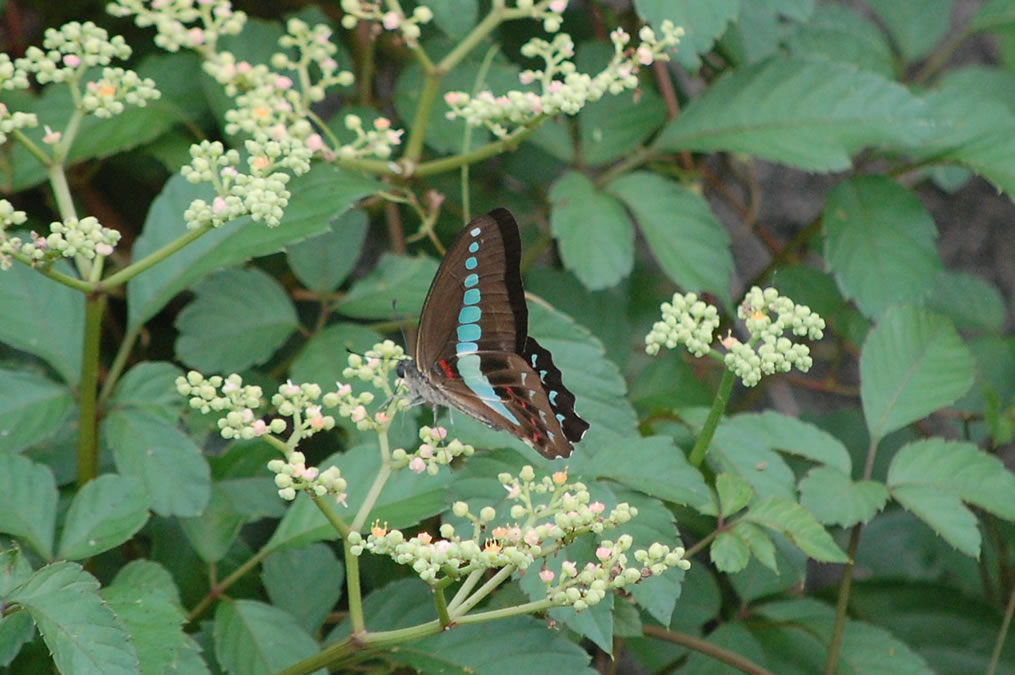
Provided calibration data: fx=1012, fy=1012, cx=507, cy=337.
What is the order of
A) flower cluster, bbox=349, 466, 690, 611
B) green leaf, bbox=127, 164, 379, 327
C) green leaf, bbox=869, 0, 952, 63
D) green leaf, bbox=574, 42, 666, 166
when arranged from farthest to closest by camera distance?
green leaf, bbox=869, 0, 952, 63
green leaf, bbox=574, 42, 666, 166
green leaf, bbox=127, 164, 379, 327
flower cluster, bbox=349, 466, 690, 611

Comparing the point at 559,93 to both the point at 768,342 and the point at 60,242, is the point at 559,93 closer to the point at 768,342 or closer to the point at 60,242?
the point at 768,342

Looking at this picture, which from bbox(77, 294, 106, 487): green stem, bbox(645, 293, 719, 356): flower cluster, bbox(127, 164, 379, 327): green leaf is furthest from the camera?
bbox(127, 164, 379, 327): green leaf

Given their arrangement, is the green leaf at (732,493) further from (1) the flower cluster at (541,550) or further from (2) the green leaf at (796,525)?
(1) the flower cluster at (541,550)

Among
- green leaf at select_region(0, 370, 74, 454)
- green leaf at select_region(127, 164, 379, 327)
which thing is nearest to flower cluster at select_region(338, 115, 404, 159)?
green leaf at select_region(127, 164, 379, 327)

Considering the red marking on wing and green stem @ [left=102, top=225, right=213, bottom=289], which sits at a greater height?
green stem @ [left=102, top=225, right=213, bottom=289]

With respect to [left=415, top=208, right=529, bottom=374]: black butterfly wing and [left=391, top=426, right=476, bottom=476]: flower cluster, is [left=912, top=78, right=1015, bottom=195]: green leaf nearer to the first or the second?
[left=415, top=208, right=529, bottom=374]: black butterfly wing

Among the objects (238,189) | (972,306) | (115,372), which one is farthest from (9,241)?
(972,306)

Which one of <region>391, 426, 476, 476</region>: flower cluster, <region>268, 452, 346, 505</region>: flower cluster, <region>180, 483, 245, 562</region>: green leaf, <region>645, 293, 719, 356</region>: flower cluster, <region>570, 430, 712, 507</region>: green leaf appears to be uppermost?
<region>645, 293, 719, 356</region>: flower cluster
